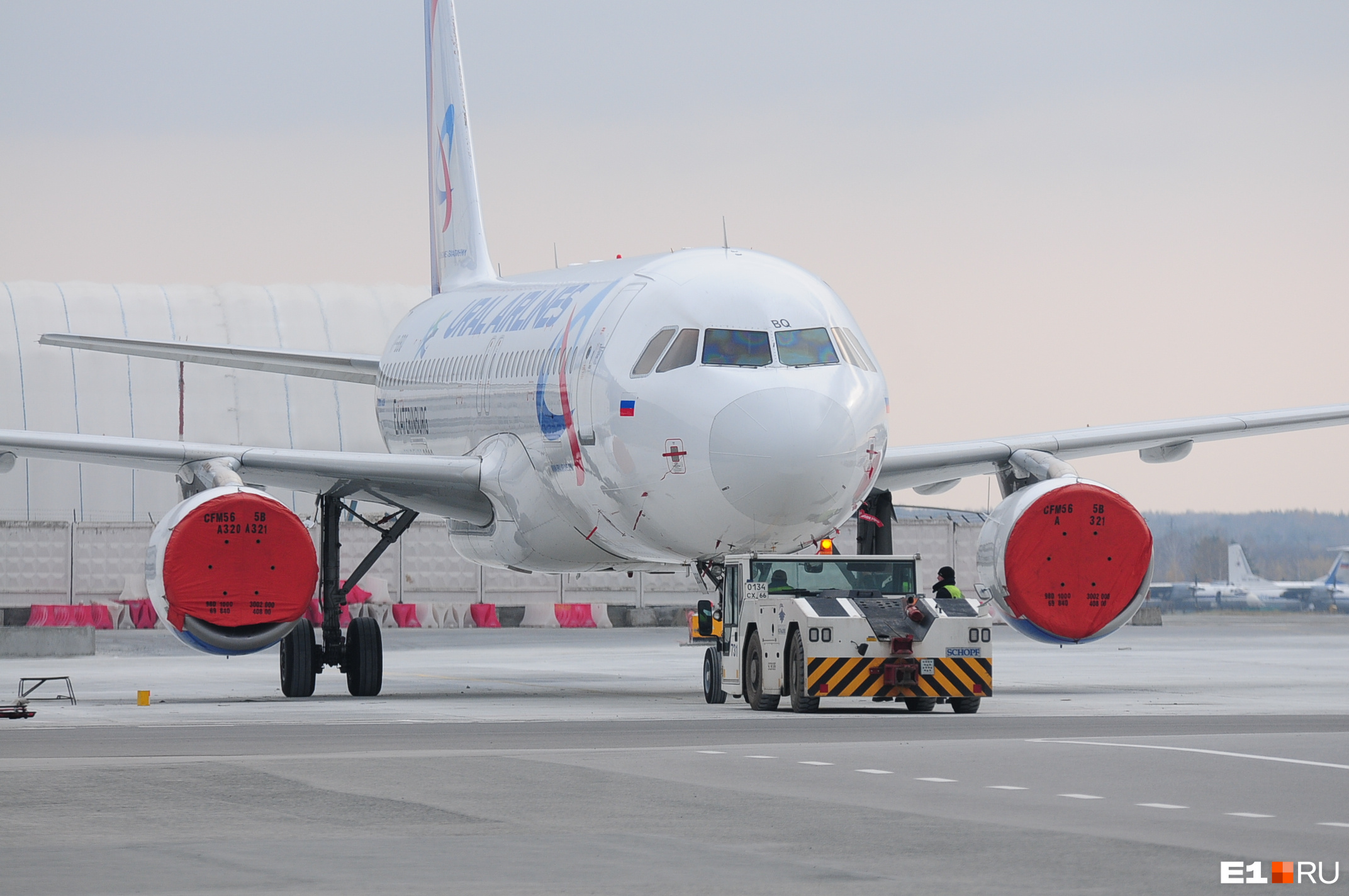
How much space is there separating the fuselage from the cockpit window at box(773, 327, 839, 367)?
0.02 meters

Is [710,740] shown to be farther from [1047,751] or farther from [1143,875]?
[1143,875]

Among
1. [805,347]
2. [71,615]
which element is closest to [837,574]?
[805,347]

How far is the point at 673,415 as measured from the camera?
20688 mm

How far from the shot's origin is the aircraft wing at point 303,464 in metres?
23.4

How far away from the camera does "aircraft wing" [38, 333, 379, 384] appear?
28047 mm

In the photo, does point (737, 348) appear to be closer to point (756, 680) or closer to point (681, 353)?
point (681, 353)

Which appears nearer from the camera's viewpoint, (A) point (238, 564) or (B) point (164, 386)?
(A) point (238, 564)

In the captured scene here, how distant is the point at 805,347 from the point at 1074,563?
4242mm

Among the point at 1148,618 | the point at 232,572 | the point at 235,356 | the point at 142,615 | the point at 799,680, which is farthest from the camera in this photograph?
the point at 1148,618

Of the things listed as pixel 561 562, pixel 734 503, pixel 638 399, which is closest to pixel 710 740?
pixel 734 503

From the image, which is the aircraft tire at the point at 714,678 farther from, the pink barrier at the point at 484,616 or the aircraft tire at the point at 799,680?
the pink barrier at the point at 484,616

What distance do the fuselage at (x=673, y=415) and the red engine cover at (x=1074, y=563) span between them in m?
2.55

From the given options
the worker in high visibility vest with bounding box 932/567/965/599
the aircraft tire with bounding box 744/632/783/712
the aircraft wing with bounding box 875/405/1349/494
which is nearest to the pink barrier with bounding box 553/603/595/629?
the aircraft wing with bounding box 875/405/1349/494

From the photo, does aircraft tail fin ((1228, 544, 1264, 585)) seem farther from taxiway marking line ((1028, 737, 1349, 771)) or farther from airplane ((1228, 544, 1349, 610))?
taxiway marking line ((1028, 737, 1349, 771))
